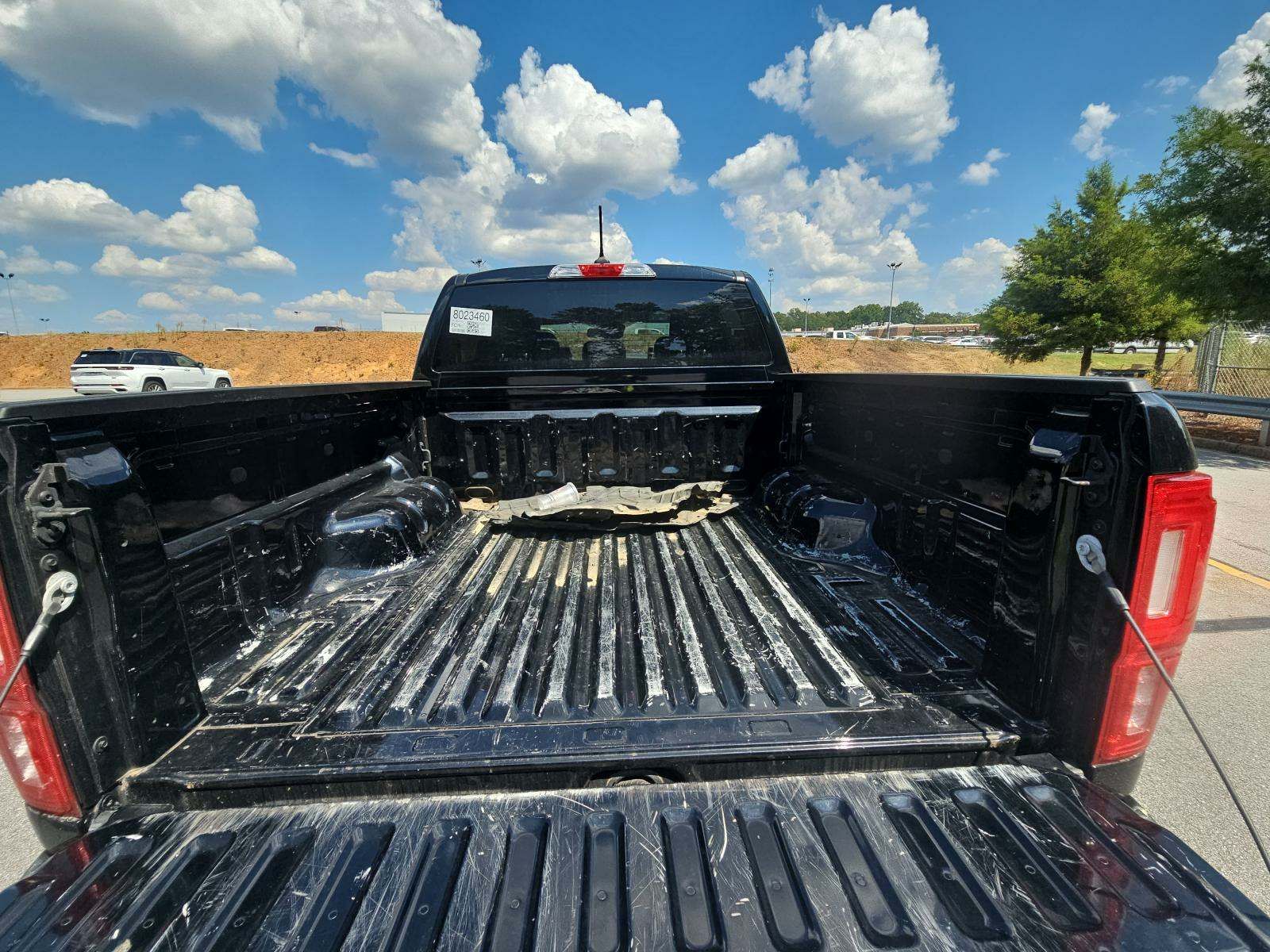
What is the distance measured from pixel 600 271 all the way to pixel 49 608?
285 cm

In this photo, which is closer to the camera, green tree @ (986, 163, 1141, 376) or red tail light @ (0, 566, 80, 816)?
red tail light @ (0, 566, 80, 816)

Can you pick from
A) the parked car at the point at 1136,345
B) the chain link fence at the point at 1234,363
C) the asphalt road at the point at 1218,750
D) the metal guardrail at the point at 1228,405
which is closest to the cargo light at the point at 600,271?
the asphalt road at the point at 1218,750

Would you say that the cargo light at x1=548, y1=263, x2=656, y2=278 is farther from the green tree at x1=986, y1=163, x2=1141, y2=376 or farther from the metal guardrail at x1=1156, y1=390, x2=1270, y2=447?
the green tree at x1=986, y1=163, x2=1141, y2=376

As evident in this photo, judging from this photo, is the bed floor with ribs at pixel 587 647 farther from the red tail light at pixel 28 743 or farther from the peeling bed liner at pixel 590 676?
the red tail light at pixel 28 743

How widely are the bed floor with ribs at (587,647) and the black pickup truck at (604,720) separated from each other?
0.05ft

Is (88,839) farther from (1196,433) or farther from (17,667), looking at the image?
(1196,433)

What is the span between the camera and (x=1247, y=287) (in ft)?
36.4

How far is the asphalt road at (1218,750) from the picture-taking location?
86.6 inches

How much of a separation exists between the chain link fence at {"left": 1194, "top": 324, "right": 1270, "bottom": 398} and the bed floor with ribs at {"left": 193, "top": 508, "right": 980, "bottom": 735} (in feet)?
57.9

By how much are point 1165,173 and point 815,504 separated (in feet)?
49.8

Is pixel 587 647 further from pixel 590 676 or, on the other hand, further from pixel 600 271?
pixel 600 271

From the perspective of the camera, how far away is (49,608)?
1.18 m

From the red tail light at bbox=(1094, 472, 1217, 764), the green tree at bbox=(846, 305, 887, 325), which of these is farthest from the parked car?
the green tree at bbox=(846, 305, 887, 325)

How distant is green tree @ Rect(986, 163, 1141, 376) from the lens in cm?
1811
